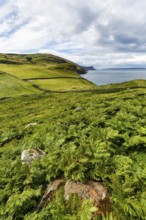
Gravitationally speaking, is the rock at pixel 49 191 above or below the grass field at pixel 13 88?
below

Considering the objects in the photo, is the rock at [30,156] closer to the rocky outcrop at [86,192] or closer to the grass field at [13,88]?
the rocky outcrop at [86,192]

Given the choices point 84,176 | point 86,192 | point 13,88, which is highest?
point 13,88

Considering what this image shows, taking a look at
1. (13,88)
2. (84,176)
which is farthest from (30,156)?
(13,88)

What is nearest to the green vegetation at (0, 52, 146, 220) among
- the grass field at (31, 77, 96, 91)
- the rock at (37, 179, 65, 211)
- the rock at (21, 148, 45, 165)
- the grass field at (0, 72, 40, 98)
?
the rock at (37, 179, 65, 211)

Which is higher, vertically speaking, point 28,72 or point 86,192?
point 28,72

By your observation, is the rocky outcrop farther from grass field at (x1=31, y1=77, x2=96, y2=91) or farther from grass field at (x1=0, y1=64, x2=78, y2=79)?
grass field at (x1=0, y1=64, x2=78, y2=79)

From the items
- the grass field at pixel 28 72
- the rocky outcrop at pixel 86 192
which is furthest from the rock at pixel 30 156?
the grass field at pixel 28 72

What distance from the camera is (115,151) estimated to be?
11000mm

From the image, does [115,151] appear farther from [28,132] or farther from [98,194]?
[28,132]

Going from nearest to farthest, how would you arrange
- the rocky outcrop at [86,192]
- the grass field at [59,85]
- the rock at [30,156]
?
the rocky outcrop at [86,192] → the rock at [30,156] → the grass field at [59,85]

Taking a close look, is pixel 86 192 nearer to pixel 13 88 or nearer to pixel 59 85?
pixel 13 88

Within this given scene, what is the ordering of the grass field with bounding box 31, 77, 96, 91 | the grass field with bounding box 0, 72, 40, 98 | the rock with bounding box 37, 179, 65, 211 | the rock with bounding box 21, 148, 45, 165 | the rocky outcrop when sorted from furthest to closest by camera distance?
the grass field with bounding box 31, 77, 96, 91
the grass field with bounding box 0, 72, 40, 98
the rock with bounding box 21, 148, 45, 165
the rock with bounding box 37, 179, 65, 211
the rocky outcrop

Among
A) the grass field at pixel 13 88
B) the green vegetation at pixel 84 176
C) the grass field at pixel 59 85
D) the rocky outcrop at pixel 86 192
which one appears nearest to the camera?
the green vegetation at pixel 84 176

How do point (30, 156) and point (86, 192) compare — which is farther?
point (30, 156)
